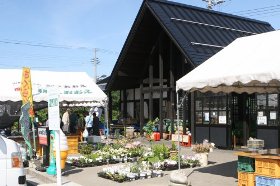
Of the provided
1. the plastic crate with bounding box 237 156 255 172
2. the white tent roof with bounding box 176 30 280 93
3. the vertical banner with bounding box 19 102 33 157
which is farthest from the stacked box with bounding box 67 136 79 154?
the plastic crate with bounding box 237 156 255 172

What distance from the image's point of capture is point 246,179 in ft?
28.1

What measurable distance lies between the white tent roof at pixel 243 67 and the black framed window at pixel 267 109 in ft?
13.5

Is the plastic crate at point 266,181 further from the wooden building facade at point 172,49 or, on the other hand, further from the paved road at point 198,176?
the wooden building facade at point 172,49

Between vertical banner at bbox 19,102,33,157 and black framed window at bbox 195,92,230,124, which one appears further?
black framed window at bbox 195,92,230,124

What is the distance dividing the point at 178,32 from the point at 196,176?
32.3ft

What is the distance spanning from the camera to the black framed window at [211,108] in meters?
17.1

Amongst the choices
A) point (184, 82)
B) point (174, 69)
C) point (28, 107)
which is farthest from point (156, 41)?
point (184, 82)

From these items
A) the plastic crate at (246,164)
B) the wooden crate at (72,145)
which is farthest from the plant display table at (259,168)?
the wooden crate at (72,145)

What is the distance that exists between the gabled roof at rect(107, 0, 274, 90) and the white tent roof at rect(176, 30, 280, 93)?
697 cm

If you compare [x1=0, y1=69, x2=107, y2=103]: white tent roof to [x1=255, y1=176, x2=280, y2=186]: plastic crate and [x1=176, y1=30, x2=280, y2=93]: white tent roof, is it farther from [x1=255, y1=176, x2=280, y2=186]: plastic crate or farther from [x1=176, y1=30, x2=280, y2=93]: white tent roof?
[x1=255, y1=176, x2=280, y2=186]: plastic crate

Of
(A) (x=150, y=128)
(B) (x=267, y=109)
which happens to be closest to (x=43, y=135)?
(B) (x=267, y=109)

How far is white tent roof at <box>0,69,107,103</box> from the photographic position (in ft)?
51.6

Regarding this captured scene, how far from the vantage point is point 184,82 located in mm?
9930

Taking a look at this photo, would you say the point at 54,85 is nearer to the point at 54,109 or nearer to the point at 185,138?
the point at 185,138
